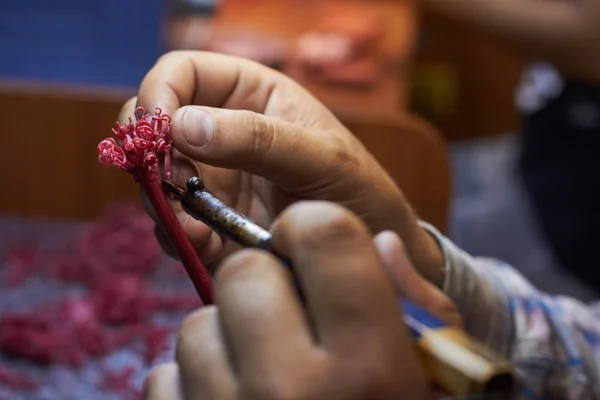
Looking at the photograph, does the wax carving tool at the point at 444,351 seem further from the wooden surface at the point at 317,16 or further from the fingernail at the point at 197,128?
the wooden surface at the point at 317,16

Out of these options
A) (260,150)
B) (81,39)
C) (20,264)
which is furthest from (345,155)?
(81,39)

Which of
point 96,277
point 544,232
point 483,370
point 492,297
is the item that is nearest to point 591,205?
point 544,232

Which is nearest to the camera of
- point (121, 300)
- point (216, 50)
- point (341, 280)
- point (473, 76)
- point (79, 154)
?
point (341, 280)

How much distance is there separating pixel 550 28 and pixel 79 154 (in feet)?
2.41

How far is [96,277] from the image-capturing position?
1.02 metres

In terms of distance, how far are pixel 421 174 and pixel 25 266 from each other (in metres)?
0.55

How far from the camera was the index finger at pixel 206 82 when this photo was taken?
55 centimetres

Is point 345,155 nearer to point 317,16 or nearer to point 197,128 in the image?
point 197,128

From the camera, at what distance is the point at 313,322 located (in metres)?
0.35

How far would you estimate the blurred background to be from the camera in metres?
1.01

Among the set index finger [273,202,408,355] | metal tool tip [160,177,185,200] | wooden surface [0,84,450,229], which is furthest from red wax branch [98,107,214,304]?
wooden surface [0,84,450,229]

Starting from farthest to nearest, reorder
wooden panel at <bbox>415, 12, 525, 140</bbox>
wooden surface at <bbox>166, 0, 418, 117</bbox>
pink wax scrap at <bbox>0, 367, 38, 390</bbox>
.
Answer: wooden panel at <bbox>415, 12, 525, 140</bbox>
wooden surface at <bbox>166, 0, 418, 117</bbox>
pink wax scrap at <bbox>0, 367, 38, 390</bbox>

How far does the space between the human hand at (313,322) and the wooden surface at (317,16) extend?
93 cm

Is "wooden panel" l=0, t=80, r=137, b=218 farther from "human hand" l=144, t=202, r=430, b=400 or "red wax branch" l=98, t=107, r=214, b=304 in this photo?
"human hand" l=144, t=202, r=430, b=400
